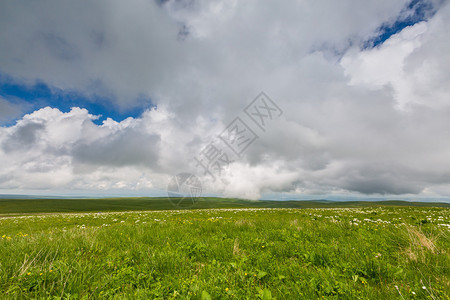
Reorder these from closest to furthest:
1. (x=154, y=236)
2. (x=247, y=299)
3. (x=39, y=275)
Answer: (x=247, y=299), (x=39, y=275), (x=154, y=236)

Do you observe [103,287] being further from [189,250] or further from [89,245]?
[89,245]

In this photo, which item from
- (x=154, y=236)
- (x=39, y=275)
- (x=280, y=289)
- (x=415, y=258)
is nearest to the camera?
(x=280, y=289)

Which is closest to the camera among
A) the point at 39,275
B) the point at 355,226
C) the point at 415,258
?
the point at 39,275

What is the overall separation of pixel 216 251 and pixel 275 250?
4.95 feet

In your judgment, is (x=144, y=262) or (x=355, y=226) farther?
(x=355, y=226)

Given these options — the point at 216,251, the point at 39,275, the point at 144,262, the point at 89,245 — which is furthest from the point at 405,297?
the point at 89,245

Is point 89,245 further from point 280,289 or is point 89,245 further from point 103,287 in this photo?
point 280,289

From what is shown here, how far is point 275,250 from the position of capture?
4852 millimetres

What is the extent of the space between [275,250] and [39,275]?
15.7 feet

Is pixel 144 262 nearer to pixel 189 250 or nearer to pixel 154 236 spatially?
pixel 189 250

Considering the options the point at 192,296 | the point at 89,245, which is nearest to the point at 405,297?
the point at 192,296

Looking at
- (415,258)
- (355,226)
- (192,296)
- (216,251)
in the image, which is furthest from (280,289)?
(355,226)

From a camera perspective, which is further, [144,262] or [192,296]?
[144,262]

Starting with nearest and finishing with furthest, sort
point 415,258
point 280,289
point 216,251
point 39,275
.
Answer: point 280,289 < point 39,275 < point 415,258 < point 216,251
